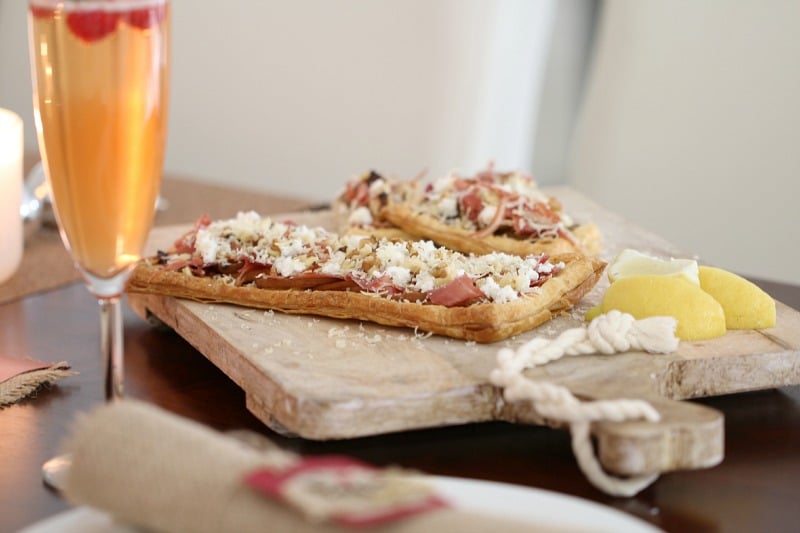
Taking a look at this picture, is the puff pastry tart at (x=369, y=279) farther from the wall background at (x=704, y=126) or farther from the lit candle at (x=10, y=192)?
the wall background at (x=704, y=126)

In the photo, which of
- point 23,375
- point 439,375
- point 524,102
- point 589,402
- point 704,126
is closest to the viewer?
point 589,402

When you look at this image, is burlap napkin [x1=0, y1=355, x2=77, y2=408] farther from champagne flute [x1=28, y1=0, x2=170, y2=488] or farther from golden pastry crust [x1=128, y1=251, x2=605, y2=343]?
champagne flute [x1=28, y1=0, x2=170, y2=488]

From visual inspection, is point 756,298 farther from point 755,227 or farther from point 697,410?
point 755,227

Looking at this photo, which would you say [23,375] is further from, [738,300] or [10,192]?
[738,300]

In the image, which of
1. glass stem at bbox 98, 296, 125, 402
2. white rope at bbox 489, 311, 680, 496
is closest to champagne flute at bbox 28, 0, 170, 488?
glass stem at bbox 98, 296, 125, 402

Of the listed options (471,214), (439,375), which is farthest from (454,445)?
(471,214)

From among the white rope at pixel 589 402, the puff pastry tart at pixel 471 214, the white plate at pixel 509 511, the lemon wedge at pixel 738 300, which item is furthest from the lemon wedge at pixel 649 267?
the white plate at pixel 509 511
